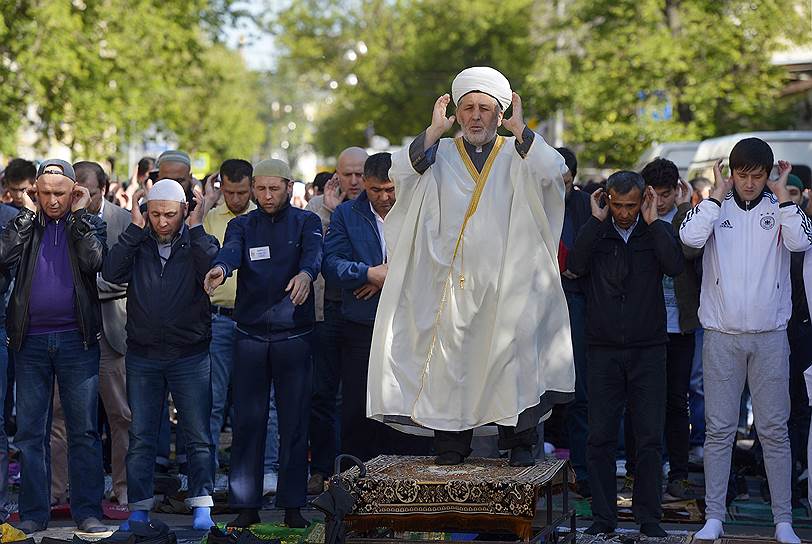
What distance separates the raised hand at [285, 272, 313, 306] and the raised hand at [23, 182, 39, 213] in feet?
5.51

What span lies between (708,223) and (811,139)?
32.4ft

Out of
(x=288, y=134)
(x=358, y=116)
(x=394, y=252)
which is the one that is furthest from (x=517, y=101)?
(x=288, y=134)

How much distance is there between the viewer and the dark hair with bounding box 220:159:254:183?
10.6m

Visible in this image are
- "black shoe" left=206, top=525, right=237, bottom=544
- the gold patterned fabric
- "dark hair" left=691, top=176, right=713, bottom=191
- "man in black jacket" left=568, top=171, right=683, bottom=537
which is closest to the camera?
the gold patterned fabric

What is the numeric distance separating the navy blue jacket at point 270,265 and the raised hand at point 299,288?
139mm

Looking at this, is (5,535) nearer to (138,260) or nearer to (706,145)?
(138,260)

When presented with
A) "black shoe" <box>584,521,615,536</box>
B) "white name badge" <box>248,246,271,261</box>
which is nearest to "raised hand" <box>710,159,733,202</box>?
"black shoe" <box>584,521,615,536</box>

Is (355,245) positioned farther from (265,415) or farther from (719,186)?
(719,186)

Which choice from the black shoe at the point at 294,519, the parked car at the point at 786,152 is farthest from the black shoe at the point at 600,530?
the parked car at the point at 786,152

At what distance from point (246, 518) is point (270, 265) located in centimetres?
151

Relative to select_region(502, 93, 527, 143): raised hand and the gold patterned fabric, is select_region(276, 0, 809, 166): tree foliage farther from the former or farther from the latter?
the gold patterned fabric

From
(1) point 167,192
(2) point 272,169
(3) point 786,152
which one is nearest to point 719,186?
(2) point 272,169

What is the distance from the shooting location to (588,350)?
874 cm

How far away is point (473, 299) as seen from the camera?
303 inches
